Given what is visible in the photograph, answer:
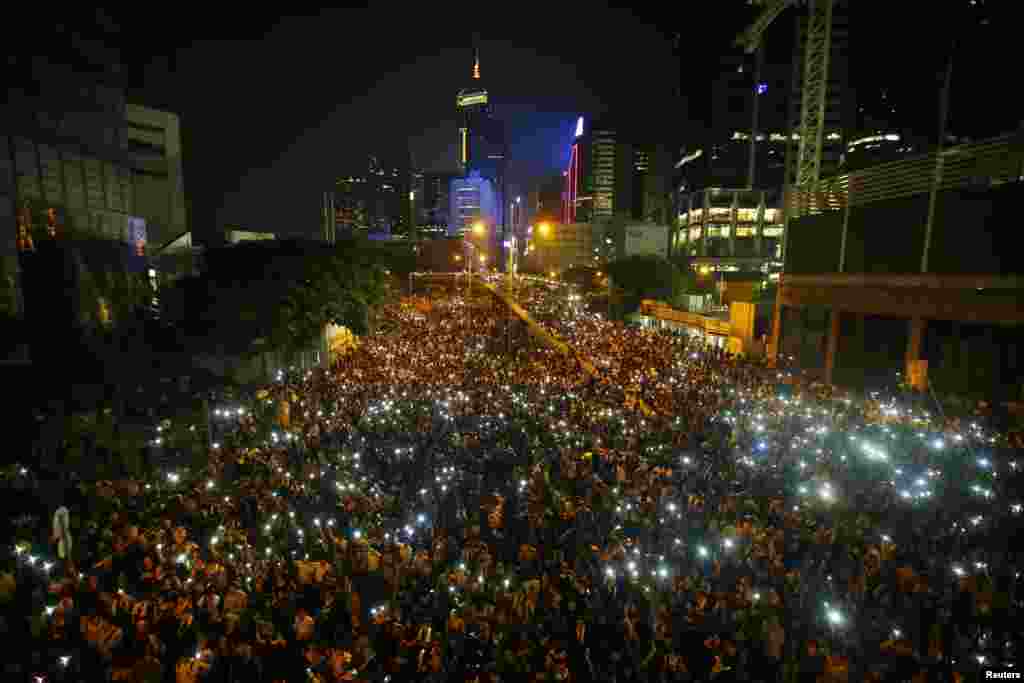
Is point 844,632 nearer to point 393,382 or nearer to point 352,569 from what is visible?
point 352,569

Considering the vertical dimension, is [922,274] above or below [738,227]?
below

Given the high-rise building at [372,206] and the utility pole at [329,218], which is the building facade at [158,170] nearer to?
the utility pole at [329,218]

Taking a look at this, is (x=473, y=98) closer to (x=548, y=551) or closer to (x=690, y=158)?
(x=690, y=158)

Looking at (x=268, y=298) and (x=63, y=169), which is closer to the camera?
(x=268, y=298)

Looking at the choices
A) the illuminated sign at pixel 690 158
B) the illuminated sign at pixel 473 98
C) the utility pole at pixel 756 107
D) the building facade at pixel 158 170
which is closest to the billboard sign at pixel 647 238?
the illuminated sign at pixel 690 158

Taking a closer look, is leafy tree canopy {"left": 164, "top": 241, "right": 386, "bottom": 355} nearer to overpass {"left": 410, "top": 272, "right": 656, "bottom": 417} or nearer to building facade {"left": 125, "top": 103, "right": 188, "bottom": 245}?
overpass {"left": 410, "top": 272, "right": 656, "bottom": 417}

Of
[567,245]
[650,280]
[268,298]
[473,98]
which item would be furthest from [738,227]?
[473,98]
